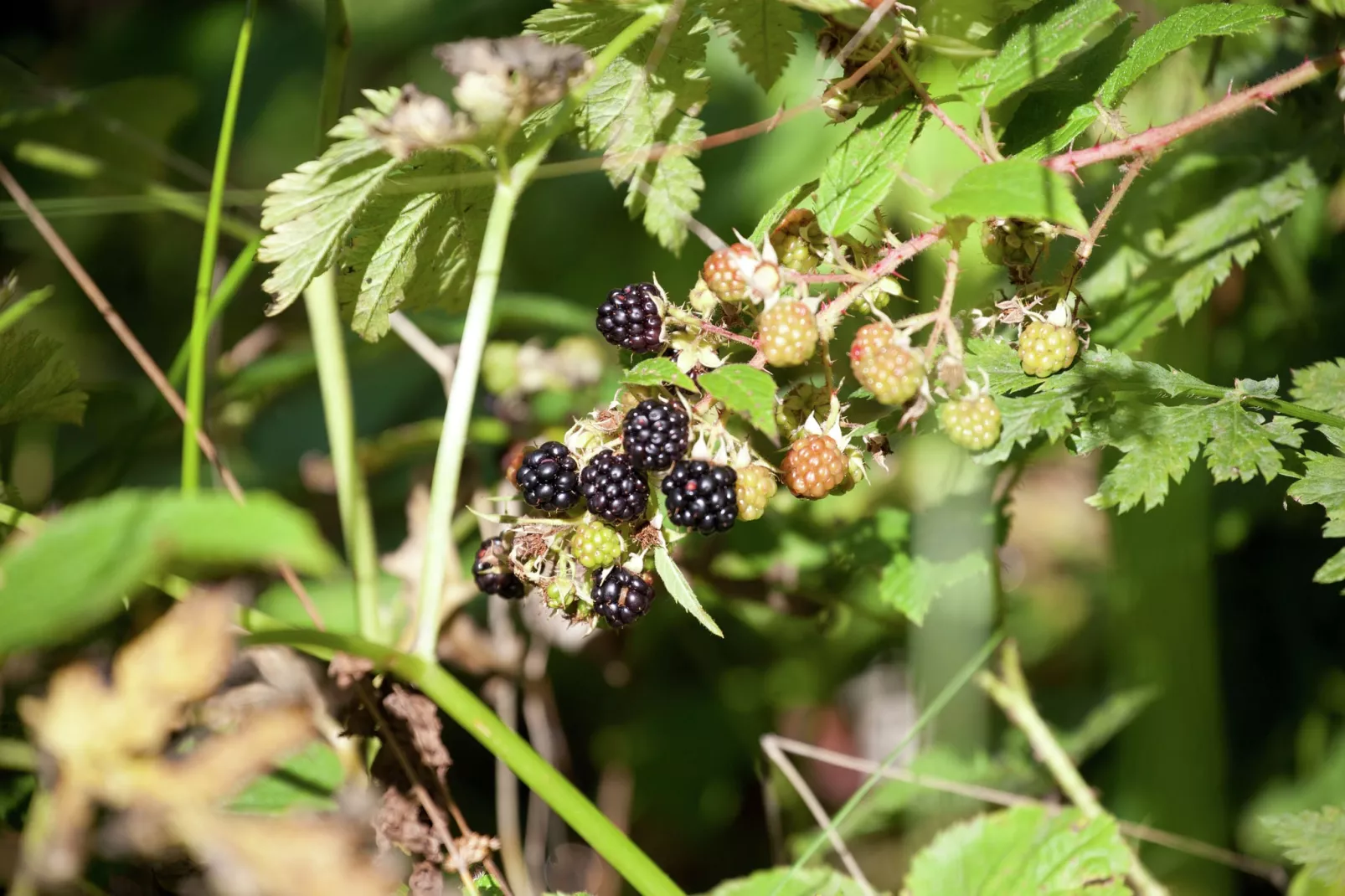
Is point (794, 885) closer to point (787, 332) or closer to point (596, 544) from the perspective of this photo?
point (596, 544)

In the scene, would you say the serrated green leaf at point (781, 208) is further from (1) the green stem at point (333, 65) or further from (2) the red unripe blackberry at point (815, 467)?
(1) the green stem at point (333, 65)

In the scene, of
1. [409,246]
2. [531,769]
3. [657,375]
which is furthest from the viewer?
[409,246]

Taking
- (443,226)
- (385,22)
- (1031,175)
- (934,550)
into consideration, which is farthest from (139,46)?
(1031,175)

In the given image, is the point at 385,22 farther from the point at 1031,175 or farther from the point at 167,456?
the point at 1031,175

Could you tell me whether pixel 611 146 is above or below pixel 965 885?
above

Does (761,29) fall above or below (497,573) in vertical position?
above

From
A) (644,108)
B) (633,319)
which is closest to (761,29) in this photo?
(644,108)
